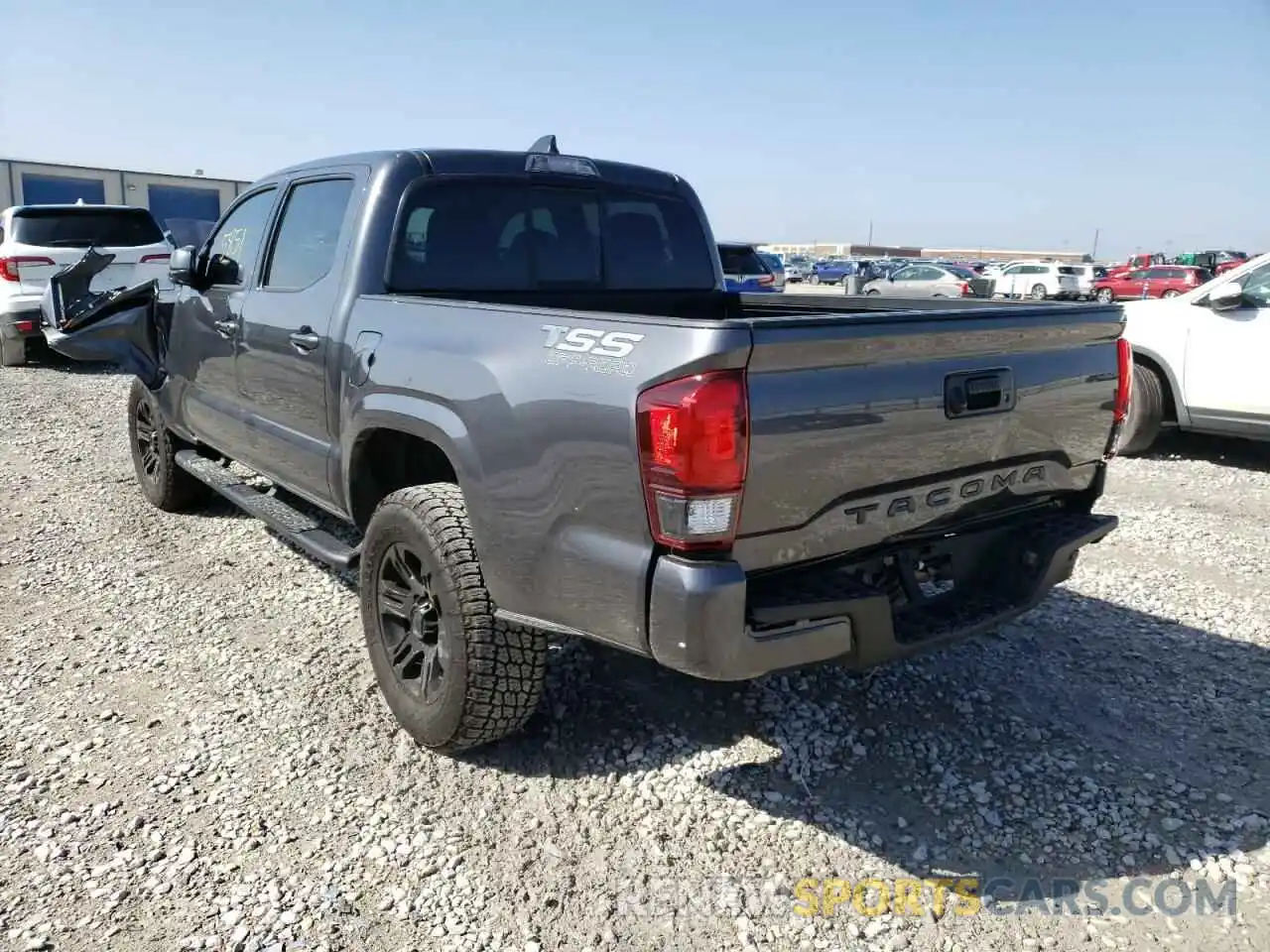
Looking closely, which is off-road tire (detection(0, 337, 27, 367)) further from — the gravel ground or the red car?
the red car

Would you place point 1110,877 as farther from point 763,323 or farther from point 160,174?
point 160,174

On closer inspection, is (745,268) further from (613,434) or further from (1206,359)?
(613,434)

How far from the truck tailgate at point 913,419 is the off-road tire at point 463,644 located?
0.91m

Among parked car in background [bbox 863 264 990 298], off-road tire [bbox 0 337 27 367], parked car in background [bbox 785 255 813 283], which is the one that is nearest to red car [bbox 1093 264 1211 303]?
parked car in background [bbox 863 264 990 298]

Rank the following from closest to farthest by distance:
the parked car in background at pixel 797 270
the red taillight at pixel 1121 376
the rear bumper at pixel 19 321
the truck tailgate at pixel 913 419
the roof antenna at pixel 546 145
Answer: the truck tailgate at pixel 913 419
the red taillight at pixel 1121 376
the roof antenna at pixel 546 145
the rear bumper at pixel 19 321
the parked car in background at pixel 797 270

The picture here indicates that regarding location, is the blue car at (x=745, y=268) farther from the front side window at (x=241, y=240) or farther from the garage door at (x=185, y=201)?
the garage door at (x=185, y=201)

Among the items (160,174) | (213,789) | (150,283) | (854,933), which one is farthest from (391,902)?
(160,174)

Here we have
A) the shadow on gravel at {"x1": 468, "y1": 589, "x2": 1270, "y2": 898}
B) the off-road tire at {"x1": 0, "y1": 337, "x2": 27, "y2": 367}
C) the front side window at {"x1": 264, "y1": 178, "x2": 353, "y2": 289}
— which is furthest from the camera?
the off-road tire at {"x1": 0, "y1": 337, "x2": 27, "y2": 367}

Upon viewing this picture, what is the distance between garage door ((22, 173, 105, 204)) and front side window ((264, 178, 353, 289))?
34.9 m

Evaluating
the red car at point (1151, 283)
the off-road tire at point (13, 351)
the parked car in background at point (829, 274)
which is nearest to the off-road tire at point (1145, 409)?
the off-road tire at point (13, 351)

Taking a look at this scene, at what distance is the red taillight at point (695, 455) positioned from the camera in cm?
223

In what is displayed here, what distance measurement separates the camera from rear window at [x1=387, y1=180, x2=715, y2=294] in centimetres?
357

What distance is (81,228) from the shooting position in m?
10.8

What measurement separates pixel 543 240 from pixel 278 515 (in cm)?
163
